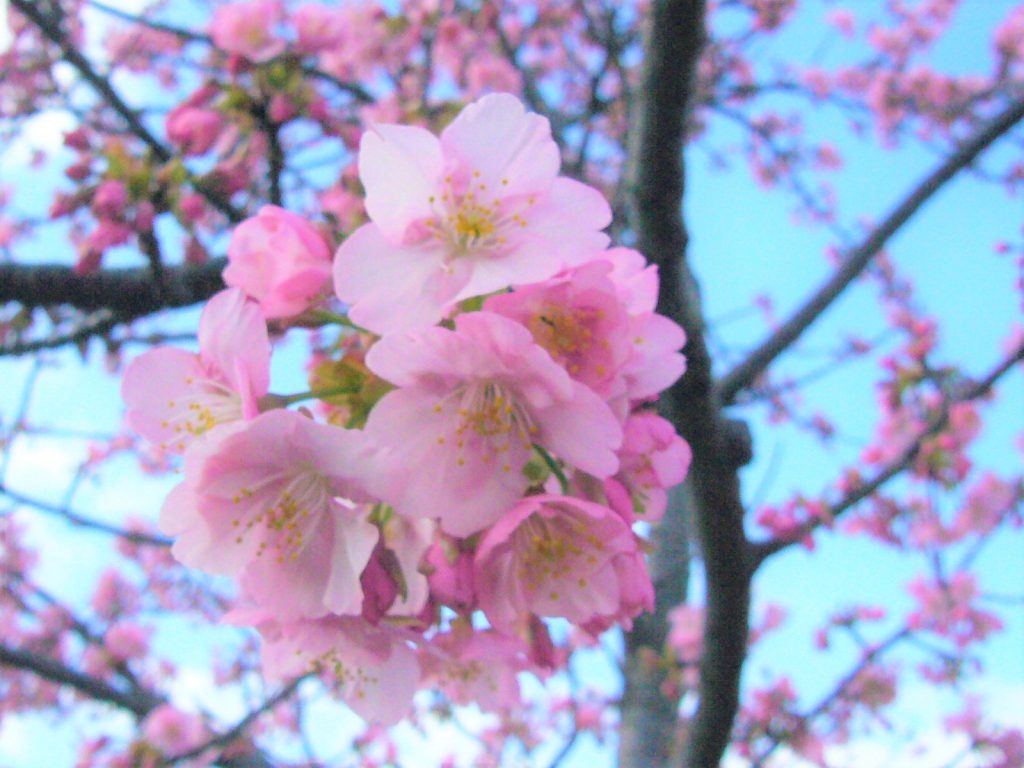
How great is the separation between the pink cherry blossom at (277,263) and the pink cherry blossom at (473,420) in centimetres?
21

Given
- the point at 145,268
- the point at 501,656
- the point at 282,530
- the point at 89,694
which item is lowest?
the point at 89,694

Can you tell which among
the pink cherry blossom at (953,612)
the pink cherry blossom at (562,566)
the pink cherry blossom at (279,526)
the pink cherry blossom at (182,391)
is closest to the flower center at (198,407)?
the pink cherry blossom at (182,391)

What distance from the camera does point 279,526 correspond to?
36.4 inches

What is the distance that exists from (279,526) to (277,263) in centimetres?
32

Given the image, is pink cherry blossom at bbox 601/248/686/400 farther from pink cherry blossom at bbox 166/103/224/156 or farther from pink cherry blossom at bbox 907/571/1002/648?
pink cherry blossom at bbox 907/571/1002/648

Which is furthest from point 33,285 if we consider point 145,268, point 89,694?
point 89,694

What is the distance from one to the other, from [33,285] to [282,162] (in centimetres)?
72

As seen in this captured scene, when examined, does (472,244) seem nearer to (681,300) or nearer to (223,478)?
(223,478)

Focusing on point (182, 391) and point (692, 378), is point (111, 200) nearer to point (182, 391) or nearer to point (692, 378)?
point (182, 391)

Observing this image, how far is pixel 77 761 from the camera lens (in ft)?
15.3

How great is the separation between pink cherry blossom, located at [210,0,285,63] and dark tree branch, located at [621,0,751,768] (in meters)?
1.25

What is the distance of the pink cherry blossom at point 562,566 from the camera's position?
872 mm

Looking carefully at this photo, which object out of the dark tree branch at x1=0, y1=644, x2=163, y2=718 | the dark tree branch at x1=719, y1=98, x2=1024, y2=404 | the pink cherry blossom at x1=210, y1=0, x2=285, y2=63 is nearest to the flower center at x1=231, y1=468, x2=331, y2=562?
the pink cherry blossom at x1=210, y1=0, x2=285, y2=63

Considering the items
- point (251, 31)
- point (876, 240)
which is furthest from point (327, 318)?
point (876, 240)
